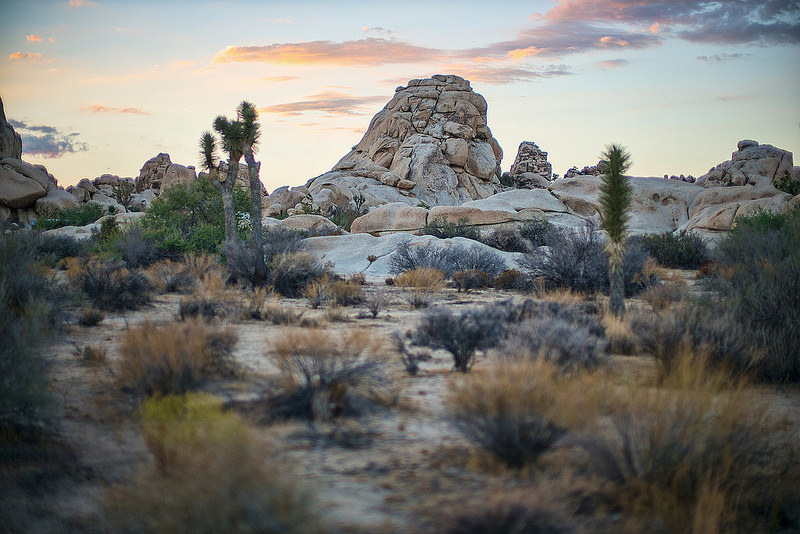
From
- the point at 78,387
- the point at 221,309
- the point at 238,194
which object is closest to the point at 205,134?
the point at 238,194

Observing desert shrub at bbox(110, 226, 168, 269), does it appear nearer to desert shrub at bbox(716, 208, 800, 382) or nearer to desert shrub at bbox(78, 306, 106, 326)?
desert shrub at bbox(78, 306, 106, 326)

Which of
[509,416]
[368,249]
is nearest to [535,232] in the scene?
[368,249]

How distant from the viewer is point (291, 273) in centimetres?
1342

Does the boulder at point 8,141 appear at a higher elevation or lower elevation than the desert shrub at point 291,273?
higher

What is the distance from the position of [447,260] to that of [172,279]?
8.29m

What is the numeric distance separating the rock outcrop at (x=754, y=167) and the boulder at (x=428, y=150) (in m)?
21.1

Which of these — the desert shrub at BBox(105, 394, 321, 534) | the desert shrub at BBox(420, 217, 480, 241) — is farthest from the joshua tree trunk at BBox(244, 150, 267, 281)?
the desert shrub at BBox(420, 217, 480, 241)

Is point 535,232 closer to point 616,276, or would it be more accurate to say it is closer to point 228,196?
point 228,196

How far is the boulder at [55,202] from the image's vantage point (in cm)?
4710

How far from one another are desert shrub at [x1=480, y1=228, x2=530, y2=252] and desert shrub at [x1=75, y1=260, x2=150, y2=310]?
15.6m

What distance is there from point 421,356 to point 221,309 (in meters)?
4.32

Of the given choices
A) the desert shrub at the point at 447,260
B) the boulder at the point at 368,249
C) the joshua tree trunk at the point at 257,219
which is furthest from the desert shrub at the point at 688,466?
the boulder at the point at 368,249

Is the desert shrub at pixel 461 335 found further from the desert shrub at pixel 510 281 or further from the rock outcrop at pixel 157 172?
the rock outcrop at pixel 157 172

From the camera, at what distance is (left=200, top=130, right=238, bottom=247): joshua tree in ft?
56.1
